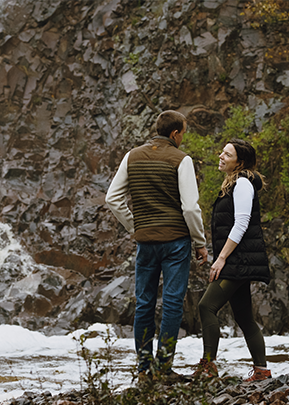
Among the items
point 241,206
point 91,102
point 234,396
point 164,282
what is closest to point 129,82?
point 91,102

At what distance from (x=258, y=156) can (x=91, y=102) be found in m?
6.30

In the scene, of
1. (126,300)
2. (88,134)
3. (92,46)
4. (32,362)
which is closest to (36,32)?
(92,46)

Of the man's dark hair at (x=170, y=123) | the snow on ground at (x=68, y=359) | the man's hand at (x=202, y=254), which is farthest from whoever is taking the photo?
the snow on ground at (x=68, y=359)

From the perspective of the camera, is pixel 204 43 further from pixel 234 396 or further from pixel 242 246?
pixel 234 396

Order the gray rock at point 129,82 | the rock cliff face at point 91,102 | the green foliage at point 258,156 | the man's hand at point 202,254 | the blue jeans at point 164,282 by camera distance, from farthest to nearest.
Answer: the gray rock at point 129,82
the rock cliff face at point 91,102
the green foliage at point 258,156
the man's hand at point 202,254
the blue jeans at point 164,282

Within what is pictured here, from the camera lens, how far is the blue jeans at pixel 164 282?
3.22m

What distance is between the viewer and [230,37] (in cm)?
1182

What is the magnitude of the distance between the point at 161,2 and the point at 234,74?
3338mm

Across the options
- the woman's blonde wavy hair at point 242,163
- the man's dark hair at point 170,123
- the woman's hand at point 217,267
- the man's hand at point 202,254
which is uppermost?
the man's dark hair at point 170,123

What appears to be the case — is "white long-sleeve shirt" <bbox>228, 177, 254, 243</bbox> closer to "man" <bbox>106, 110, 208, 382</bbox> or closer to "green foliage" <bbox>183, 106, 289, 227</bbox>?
"man" <bbox>106, 110, 208, 382</bbox>

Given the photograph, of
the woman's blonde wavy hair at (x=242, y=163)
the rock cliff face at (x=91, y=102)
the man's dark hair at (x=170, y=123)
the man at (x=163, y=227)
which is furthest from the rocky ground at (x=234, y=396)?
the rock cliff face at (x=91, y=102)

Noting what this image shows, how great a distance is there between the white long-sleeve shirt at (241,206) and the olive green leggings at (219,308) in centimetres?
37

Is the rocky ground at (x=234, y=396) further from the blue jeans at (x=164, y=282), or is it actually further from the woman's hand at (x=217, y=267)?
the woman's hand at (x=217, y=267)

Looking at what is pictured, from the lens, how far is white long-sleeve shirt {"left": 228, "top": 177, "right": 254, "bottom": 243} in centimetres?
332
